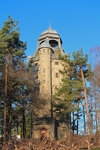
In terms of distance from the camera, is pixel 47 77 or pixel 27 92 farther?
pixel 47 77

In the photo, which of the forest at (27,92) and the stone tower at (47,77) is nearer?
the forest at (27,92)

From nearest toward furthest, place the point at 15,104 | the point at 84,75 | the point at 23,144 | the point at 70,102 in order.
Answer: the point at 23,144 → the point at 15,104 → the point at 70,102 → the point at 84,75

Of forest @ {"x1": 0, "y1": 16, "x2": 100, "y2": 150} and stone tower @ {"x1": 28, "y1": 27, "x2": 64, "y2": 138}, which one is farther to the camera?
stone tower @ {"x1": 28, "y1": 27, "x2": 64, "y2": 138}

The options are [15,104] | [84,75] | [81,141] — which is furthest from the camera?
[84,75]

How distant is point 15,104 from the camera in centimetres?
2438

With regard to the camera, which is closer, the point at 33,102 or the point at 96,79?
the point at 33,102

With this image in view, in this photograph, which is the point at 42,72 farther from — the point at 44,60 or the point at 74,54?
the point at 74,54

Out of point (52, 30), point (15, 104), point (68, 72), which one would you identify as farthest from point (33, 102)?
point (52, 30)

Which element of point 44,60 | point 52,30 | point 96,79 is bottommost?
point 96,79

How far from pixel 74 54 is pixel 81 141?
1350 cm

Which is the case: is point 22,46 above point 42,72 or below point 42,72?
above

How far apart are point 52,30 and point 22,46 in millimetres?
19577

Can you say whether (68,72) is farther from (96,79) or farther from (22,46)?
(22,46)

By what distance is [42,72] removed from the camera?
42.6 m
